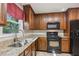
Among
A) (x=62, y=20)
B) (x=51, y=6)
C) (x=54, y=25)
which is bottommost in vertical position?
(x=54, y=25)

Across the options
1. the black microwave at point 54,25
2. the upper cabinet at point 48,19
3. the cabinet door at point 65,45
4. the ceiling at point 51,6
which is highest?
the ceiling at point 51,6

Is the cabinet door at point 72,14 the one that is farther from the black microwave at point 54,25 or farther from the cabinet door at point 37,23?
the cabinet door at point 37,23

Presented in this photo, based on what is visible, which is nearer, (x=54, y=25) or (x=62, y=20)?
(x=54, y=25)

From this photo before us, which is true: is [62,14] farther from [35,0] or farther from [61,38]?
[35,0]

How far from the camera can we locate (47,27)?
15.9ft

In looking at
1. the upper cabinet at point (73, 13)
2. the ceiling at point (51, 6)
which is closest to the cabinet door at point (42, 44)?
the ceiling at point (51, 6)

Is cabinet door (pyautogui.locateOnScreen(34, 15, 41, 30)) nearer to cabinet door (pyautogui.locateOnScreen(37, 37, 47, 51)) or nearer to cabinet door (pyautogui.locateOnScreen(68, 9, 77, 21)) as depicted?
cabinet door (pyautogui.locateOnScreen(37, 37, 47, 51))

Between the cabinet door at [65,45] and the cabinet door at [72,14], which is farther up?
the cabinet door at [72,14]

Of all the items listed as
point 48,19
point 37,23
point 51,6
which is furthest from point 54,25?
point 51,6

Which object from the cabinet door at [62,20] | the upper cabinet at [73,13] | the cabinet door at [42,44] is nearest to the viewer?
the upper cabinet at [73,13]

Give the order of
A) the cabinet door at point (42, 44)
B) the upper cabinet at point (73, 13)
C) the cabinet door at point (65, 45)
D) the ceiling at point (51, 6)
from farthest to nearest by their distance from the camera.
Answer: the cabinet door at point (42, 44), the cabinet door at point (65, 45), the upper cabinet at point (73, 13), the ceiling at point (51, 6)

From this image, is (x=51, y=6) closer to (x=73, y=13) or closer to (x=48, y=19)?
(x=73, y=13)

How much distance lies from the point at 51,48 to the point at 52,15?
117 centimetres

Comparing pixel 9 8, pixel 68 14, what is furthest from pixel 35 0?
pixel 68 14
